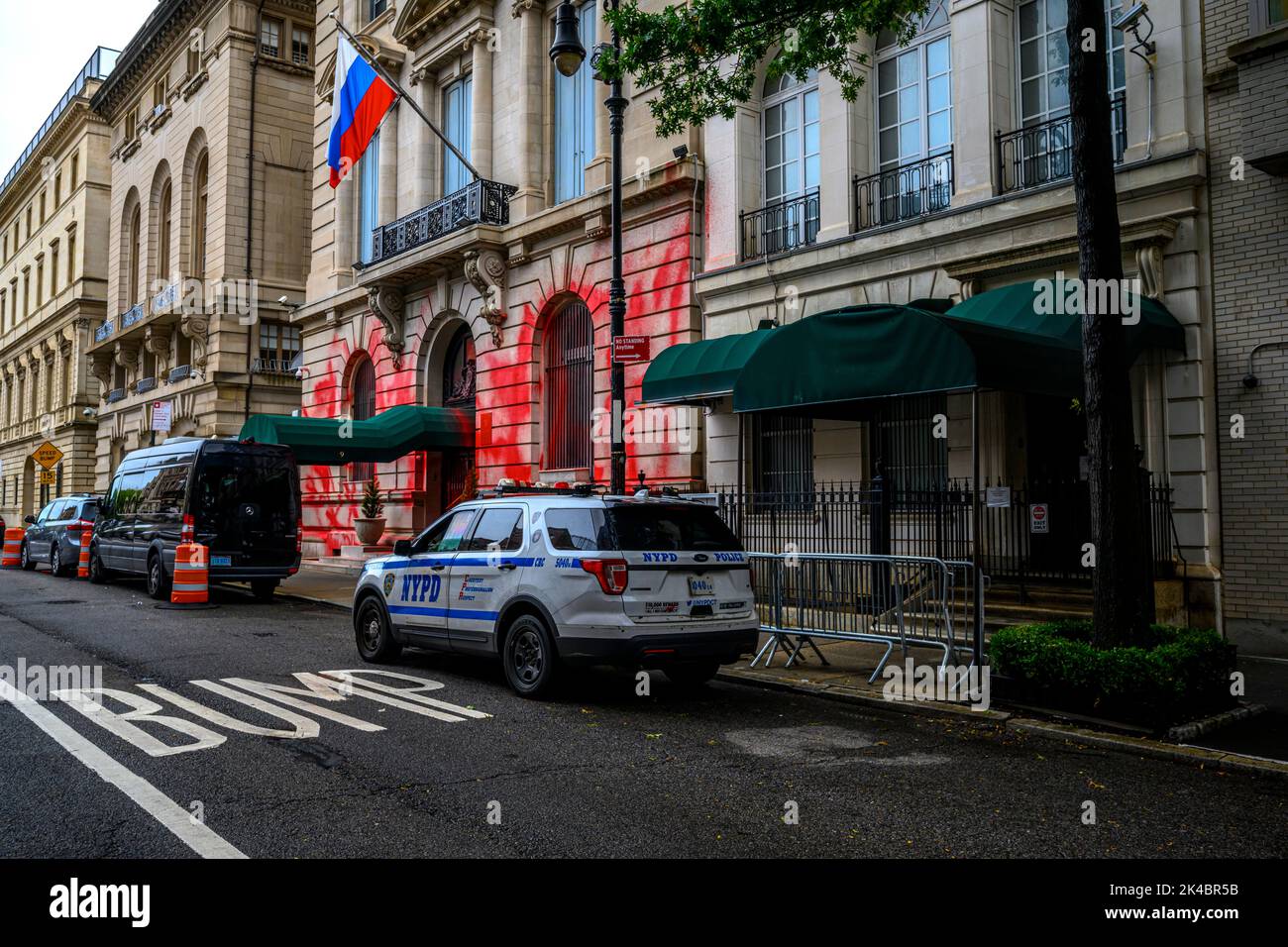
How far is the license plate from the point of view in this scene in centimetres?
877

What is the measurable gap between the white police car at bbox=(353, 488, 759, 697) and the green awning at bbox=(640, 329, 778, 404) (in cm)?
611

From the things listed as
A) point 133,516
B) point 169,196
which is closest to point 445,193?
point 133,516

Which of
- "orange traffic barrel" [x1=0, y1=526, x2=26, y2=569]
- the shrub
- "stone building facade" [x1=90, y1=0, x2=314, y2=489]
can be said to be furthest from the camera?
"stone building facade" [x1=90, y1=0, x2=314, y2=489]

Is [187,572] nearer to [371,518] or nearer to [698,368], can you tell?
[371,518]

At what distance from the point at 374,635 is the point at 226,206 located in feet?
99.6

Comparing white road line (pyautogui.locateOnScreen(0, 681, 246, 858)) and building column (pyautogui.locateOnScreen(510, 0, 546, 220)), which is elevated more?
building column (pyautogui.locateOnScreen(510, 0, 546, 220))

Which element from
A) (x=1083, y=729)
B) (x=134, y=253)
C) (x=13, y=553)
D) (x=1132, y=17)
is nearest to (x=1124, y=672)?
(x=1083, y=729)

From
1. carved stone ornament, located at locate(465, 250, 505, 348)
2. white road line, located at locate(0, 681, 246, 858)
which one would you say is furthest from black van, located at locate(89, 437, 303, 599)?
white road line, located at locate(0, 681, 246, 858)

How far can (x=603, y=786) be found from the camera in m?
6.02

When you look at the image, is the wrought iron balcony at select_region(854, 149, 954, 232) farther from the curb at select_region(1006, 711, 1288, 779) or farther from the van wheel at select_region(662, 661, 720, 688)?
the curb at select_region(1006, 711, 1288, 779)

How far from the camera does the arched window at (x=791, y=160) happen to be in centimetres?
1661

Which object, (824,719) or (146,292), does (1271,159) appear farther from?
(146,292)

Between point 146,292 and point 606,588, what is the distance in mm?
41782
